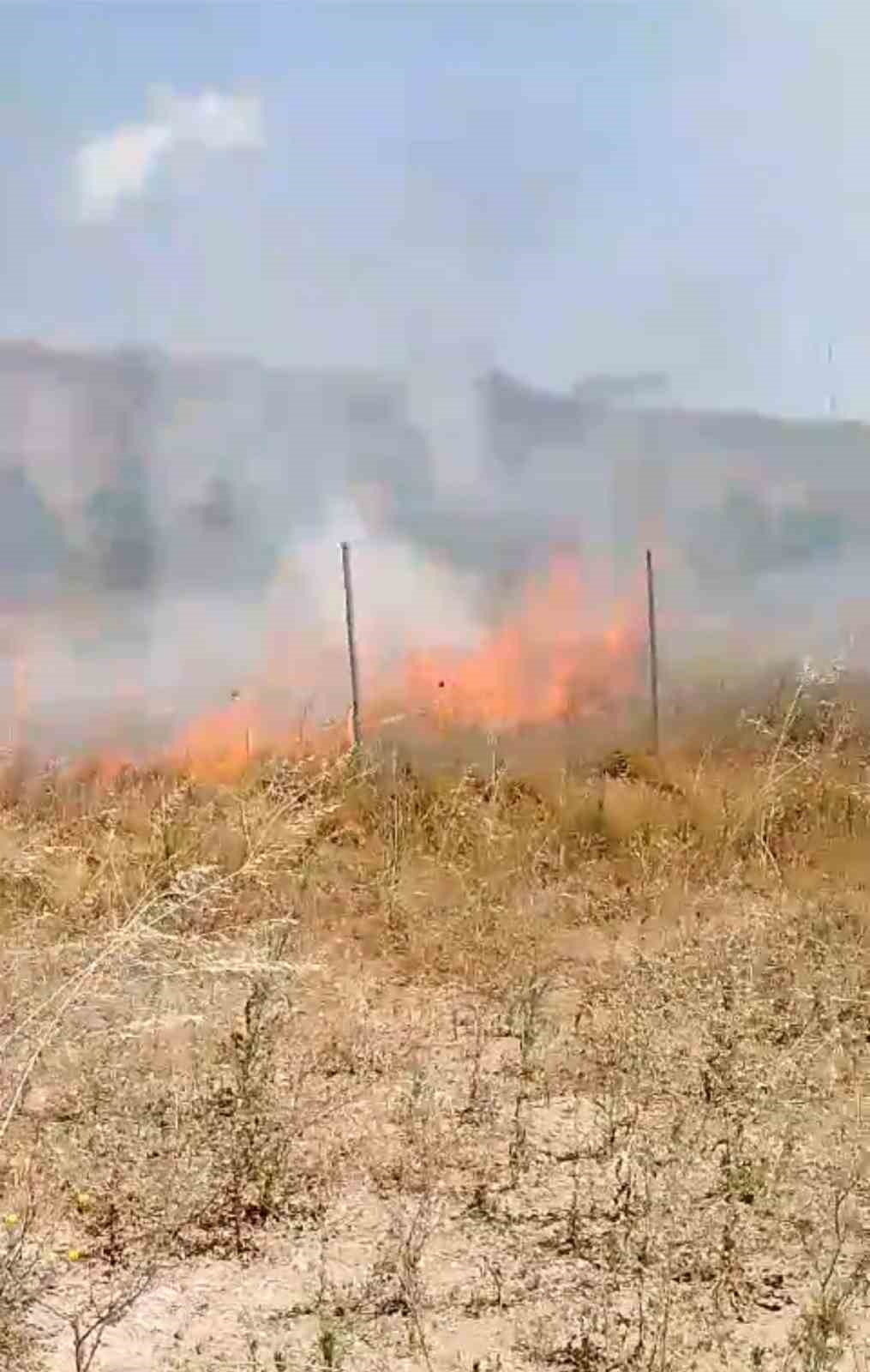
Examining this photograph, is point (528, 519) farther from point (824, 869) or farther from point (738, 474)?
point (824, 869)

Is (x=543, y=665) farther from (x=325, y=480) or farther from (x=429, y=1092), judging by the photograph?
(x=429, y=1092)

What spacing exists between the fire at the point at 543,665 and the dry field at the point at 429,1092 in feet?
3.93

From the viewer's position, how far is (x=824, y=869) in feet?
14.4

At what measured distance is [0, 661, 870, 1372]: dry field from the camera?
215 cm

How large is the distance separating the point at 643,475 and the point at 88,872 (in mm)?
3711

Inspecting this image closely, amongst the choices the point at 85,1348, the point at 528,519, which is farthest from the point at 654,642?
the point at 85,1348

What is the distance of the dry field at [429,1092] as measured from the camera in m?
2.15

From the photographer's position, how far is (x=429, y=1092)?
292 cm

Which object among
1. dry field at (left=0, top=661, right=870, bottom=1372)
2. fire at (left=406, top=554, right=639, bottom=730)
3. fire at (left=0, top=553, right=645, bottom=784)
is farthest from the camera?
fire at (left=406, top=554, right=639, bottom=730)

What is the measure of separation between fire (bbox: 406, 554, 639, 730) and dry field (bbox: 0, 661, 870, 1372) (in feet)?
3.93

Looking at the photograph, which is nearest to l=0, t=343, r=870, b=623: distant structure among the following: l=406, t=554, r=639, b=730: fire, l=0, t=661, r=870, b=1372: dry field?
l=406, t=554, r=639, b=730: fire

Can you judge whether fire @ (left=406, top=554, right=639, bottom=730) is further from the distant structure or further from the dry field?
the dry field

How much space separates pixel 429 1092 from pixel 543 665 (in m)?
3.57

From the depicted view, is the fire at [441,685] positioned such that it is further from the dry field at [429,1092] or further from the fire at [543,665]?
the dry field at [429,1092]
